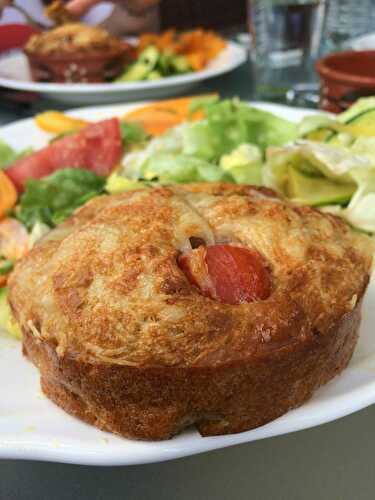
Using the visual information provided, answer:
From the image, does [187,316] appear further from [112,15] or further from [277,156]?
[112,15]

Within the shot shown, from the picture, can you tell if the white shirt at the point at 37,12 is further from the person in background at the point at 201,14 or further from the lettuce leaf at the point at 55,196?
the lettuce leaf at the point at 55,196

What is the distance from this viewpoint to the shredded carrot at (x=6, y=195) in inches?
89.2

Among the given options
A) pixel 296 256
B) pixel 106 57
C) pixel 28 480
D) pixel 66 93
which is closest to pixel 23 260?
pixel 28 480

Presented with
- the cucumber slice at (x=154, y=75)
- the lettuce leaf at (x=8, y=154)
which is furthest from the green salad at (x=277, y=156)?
the cucumber slice at (x=154, y=75)

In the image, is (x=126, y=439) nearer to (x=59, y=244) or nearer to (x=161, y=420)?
(x=161, y=420)

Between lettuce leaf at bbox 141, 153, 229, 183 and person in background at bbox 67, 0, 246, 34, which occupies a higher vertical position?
lettuce leaf at bbox 141, 153, 229, 183

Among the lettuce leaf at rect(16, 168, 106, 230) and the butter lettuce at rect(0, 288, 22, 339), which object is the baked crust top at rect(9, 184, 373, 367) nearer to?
the butter lettuce at rect(0, 288, 22, 339)

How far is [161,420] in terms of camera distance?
3.84 feet

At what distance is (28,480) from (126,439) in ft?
0.98

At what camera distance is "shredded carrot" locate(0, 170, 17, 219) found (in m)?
2.27

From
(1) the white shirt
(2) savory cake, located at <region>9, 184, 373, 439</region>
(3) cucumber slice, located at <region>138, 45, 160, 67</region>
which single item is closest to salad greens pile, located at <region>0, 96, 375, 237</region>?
(2) savory cake, located at <region>9, 184, 373, 439</region>

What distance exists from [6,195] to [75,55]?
1.85m

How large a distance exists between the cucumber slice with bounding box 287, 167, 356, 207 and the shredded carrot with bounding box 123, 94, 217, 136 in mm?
866

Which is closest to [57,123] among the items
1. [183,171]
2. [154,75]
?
[183,171]
